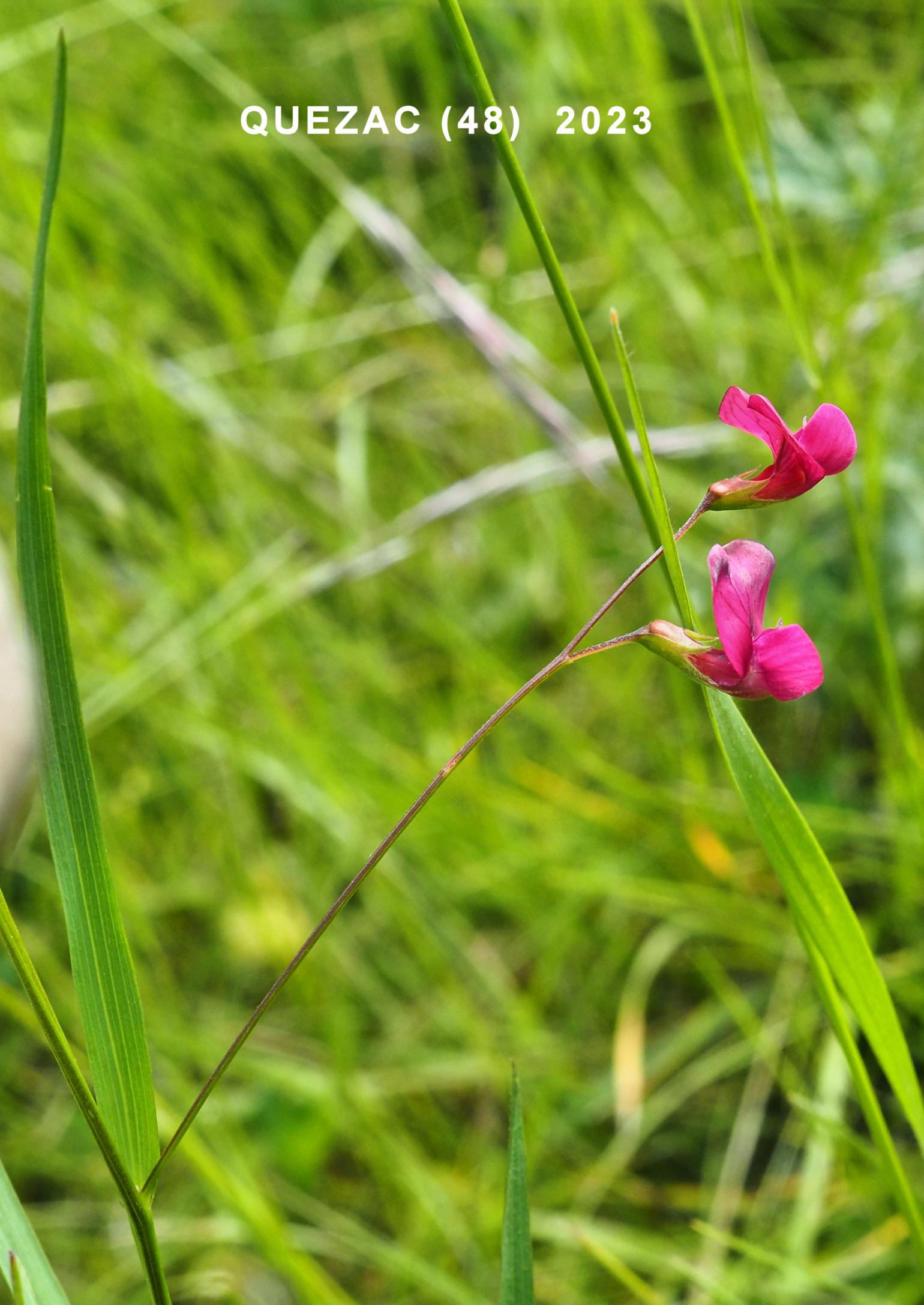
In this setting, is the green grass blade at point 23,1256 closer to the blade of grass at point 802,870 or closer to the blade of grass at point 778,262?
the blade of grass at point 802,870

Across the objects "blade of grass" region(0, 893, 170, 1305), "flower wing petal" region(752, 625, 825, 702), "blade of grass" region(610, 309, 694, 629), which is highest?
"blade of grass" region(610, 309, 694, 629)

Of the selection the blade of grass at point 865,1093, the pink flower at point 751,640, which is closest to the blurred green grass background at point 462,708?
the blade of grass at point 865,1093

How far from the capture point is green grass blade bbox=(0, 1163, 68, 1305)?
12.5 inches

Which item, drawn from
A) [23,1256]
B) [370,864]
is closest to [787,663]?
[370,864]

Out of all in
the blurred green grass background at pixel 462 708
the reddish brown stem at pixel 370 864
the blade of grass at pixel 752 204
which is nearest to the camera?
the reddish brown stem at pixel 370 864

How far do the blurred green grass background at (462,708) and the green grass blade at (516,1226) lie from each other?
0.84 ft

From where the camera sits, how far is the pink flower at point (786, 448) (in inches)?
13.9

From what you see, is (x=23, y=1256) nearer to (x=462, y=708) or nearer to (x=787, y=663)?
(x=787, y=663)

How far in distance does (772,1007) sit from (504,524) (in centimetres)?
67

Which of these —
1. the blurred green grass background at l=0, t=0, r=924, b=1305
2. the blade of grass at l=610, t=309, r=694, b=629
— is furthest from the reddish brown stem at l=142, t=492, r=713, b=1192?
the blurred green grass background at l=0, t=0, r=924, b=1305

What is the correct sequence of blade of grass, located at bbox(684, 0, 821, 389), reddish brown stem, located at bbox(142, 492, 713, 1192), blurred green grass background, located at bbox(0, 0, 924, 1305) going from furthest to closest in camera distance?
blurred green grass background, located at bbox(0, 0, 924, 1305) → blade of grass, located at bbox(684, 0, 821, 389) → reddish brown stem, located at bbox(142, 492, 713, 1192)

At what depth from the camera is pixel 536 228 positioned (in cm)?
33

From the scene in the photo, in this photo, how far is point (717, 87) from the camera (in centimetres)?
49

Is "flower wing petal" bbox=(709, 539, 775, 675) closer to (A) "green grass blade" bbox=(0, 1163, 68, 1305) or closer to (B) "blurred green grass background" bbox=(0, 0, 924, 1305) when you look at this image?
(A) "green grass blade" bbox=(0, 1163, 68, 1305)
